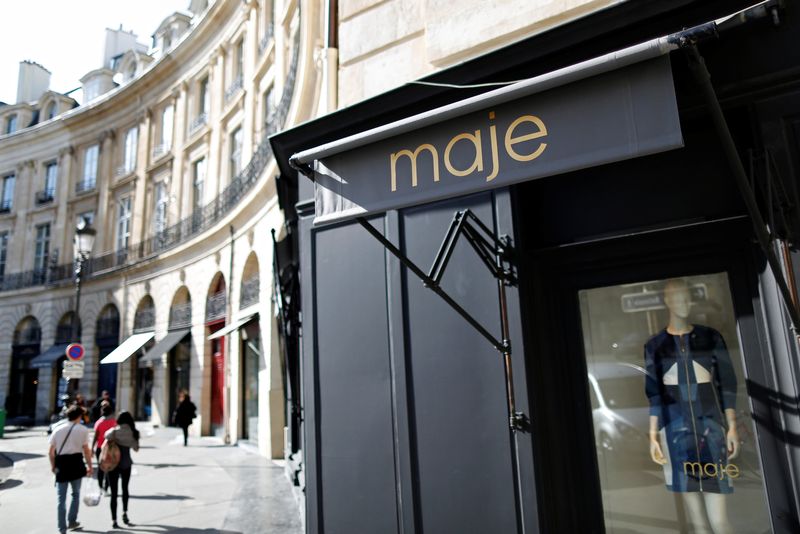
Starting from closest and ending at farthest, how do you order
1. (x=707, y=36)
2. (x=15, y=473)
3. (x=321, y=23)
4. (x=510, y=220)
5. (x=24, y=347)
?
(x=707, y=36) < (x=510, y=220) < (x=321, y=23) < (x=15, y=473) < (x=24, y=347)

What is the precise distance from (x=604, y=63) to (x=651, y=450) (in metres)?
2.77

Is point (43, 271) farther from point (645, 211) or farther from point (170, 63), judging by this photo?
point (645, 211)

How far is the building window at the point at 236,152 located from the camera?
20.2m

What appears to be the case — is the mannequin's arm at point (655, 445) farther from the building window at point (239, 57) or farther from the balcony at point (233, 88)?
the building window at point (239, 57)

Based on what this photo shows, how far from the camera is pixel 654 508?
405 centimetres

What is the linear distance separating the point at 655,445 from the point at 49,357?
3314cm

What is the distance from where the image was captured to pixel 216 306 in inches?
808

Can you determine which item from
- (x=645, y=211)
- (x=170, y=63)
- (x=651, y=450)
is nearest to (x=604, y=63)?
(x=645, y=211)

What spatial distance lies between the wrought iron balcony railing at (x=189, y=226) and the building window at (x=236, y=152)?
0.89m

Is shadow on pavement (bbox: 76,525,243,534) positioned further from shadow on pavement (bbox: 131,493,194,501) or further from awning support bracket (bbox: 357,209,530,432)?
awning support bracket (bbox: 357,209,530,432)

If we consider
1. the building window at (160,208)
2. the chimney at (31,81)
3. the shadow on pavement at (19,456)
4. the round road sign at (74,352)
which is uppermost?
the chimney at (31,81)

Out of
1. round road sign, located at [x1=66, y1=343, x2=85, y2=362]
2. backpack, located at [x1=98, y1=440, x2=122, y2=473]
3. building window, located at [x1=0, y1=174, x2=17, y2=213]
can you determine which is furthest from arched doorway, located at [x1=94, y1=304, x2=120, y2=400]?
backpack, located at [x1=98, y1=440, x2=122, y2=473]

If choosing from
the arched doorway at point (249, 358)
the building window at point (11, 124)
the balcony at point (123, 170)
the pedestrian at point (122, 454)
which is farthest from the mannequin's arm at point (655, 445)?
the building window at point (11, 124)

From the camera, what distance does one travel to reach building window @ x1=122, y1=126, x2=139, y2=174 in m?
29.0
